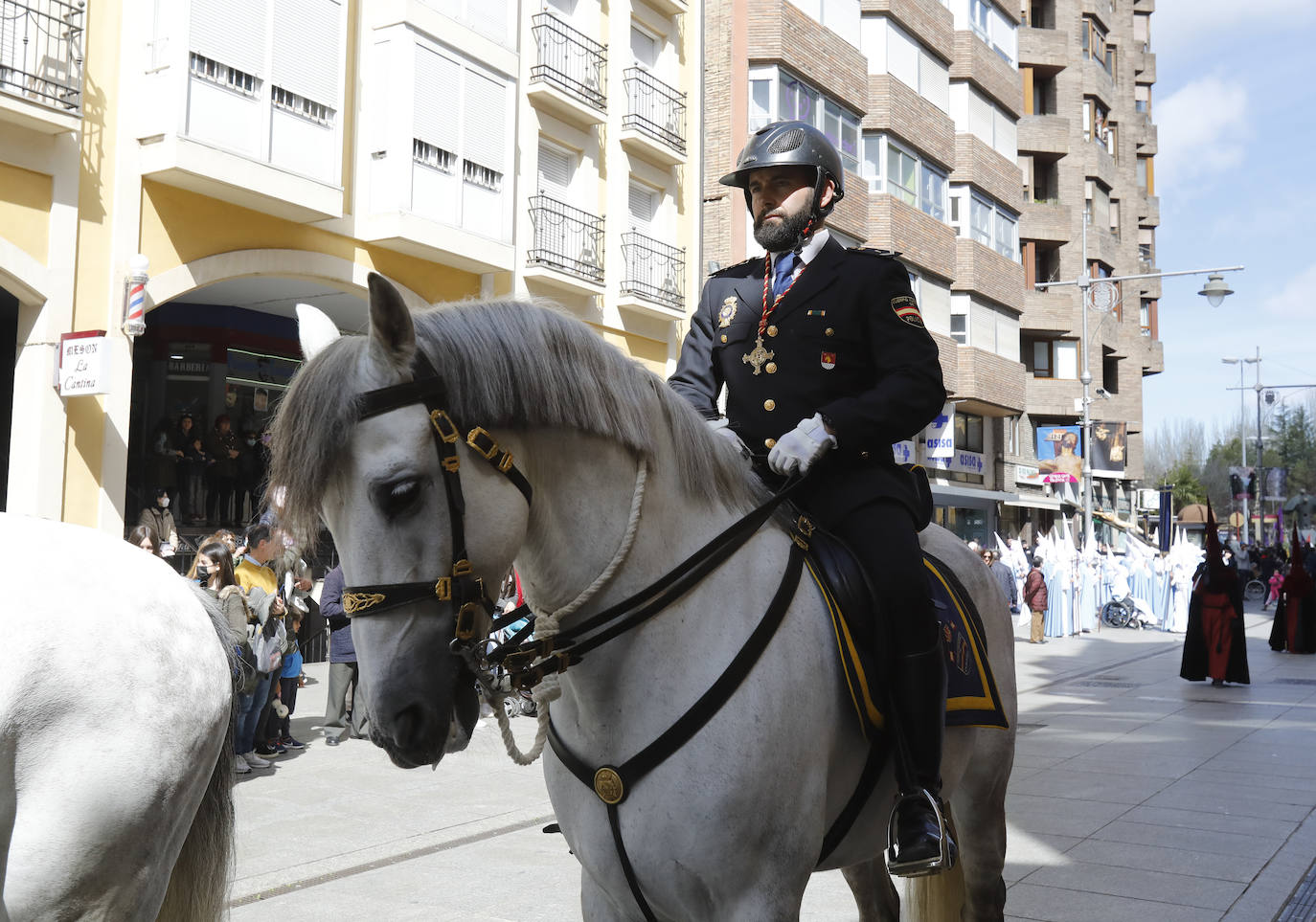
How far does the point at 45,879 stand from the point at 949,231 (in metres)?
33.2

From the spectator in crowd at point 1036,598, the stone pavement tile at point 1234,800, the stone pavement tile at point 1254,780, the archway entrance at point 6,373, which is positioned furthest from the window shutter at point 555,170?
the stone pavement tile at point 1234,800

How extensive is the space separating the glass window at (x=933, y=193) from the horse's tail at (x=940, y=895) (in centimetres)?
2971

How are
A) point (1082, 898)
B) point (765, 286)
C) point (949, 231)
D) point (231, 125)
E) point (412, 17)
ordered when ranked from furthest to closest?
1. point (949, 231)
2. point (412, 17)
3. point (231, 125)
4. point (1082, 898)
5. point (765, 286)

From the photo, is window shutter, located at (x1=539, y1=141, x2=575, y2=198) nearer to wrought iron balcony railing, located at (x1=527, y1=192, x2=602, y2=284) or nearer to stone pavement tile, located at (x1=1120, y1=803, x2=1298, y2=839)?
wrought iron balcony railing, located at (x1=527, y1=192, x2=602, y2=284)

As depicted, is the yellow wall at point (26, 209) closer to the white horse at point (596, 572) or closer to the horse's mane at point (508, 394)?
the white horse at point (596, 572)

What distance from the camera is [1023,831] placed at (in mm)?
7484

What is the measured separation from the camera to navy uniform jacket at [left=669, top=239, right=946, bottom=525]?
9.87 feet

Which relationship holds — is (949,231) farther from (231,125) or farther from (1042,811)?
(1042,811)

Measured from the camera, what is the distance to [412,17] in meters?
16.5

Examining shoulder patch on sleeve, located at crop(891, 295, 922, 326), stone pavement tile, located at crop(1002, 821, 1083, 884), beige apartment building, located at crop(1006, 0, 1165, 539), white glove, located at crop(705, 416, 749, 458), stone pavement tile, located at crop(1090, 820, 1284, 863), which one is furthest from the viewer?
beige apartment building, located at crop(1006, 0, 1165, 539)

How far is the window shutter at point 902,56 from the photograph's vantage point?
30.3 m

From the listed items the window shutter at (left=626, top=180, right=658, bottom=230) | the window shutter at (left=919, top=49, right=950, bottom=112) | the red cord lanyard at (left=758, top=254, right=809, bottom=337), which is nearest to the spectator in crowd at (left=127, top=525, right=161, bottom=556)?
the red cord lanyard at (left=758, top=254, right=809, bottom=337)

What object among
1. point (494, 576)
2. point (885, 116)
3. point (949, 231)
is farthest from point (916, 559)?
point (949, 231)

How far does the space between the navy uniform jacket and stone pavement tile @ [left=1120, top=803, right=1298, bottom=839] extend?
222 inches
